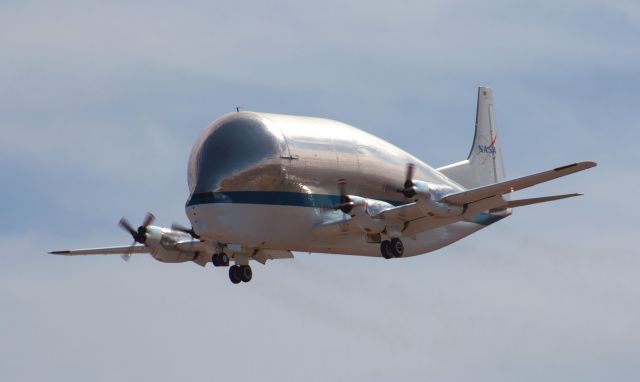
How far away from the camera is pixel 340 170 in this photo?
50.9m

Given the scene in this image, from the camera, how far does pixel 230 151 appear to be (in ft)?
160

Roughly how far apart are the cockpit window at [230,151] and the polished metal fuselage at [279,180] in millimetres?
34

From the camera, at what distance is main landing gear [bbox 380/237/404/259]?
5022cm

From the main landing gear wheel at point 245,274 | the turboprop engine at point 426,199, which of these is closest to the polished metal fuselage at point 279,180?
the turboprop engine at point 426,199

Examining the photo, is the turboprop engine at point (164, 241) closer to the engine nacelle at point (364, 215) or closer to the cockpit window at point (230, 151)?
the cockpit window at point (230, 151)

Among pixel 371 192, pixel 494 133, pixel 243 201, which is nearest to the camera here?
pixel 243 201

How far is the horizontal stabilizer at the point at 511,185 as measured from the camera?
45.9 meters

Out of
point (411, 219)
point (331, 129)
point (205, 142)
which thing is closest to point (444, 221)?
point (411, 219)

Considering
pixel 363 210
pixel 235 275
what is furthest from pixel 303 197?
pixel 235 275

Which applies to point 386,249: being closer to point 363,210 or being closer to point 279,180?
point 363,210

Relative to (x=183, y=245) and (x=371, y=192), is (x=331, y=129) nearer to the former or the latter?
(x=371, y=192)

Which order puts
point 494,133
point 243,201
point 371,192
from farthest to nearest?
1. point 494,133
2. point 371,192
3. point 243,201

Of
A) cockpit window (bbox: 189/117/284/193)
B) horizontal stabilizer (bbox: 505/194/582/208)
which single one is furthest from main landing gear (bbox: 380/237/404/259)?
cockpit window (bbox: 189/117/284/193)

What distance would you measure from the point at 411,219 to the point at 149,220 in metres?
10.2
